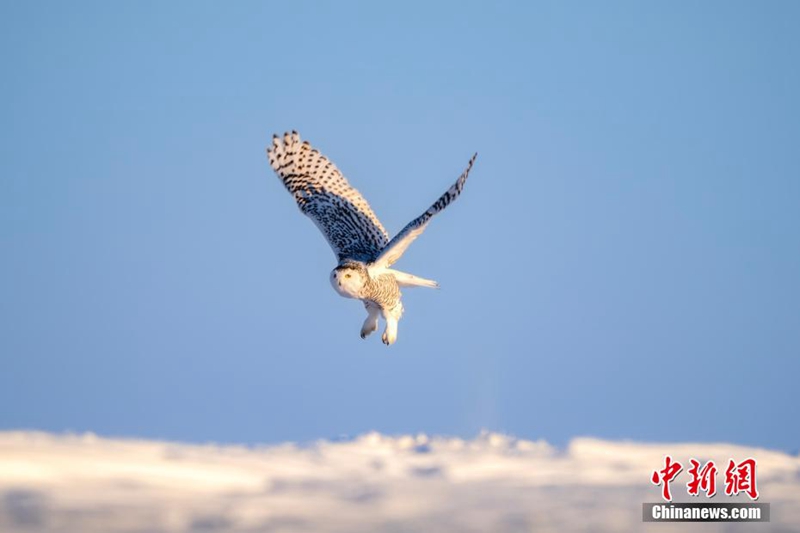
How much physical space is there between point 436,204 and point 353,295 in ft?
6.17

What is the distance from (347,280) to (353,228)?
2896 millimetres

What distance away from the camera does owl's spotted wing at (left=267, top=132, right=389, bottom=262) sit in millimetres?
19578

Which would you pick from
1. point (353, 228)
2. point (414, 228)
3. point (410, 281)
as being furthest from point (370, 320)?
point (414, 228)

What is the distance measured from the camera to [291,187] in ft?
67.8

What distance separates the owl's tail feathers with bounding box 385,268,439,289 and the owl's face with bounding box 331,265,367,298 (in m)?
1.27

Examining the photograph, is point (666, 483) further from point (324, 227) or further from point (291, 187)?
point (291, 187)

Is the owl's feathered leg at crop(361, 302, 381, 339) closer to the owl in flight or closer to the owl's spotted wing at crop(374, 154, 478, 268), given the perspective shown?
the owl in flight

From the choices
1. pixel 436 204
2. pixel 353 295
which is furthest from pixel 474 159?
pixel 353 295

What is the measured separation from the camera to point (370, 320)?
1881cm

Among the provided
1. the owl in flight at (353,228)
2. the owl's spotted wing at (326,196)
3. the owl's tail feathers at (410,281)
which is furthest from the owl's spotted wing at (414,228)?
the owl's spotted wing at (326,196)

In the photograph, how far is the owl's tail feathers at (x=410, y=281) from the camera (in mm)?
18766

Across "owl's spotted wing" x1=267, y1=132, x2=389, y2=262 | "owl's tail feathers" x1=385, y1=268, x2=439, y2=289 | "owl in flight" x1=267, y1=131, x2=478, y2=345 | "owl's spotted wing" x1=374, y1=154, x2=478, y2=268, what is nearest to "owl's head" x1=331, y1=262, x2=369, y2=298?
"owl in flight" x1=267, y1=131, x2=478, y2=345

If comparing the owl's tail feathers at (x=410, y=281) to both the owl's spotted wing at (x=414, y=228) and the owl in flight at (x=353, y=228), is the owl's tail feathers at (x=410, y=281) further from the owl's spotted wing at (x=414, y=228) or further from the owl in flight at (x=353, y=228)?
the owl's spotted wing at (x=414, y=228)

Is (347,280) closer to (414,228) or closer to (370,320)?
(414,228)
